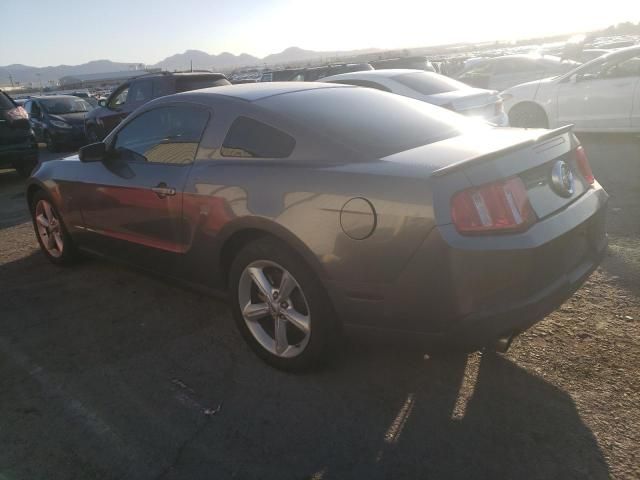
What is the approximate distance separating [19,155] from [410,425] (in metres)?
9.73

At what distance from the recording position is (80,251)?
15.8 feet

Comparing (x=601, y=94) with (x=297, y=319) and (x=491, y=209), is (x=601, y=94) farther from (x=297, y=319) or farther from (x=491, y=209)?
(x=297, y=319)

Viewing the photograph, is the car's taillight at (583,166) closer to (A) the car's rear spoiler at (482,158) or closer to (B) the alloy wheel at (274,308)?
(A) the car's rear spoiler at (482,158)

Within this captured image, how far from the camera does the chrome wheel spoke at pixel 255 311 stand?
308 centimetres

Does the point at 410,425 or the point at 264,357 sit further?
the point at 264,357

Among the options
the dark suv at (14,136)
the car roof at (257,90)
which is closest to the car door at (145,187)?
the car roof at (257,90)

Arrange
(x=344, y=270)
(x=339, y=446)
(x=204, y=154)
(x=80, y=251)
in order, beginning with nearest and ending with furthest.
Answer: (x=339, y=446)
(x=344, y=270)
(x=204, y=154)
(x=80, y=251)

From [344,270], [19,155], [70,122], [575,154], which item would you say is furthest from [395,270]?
[70,122]

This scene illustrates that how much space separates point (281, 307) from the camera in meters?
2.97

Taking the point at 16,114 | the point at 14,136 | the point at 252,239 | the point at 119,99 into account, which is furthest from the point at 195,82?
the point at 252,239

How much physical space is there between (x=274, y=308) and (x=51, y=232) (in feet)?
10.0

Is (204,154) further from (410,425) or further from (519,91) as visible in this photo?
(519,91)

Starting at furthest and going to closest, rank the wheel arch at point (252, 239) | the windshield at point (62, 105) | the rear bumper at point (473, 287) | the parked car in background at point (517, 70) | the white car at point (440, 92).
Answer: the windshield at point (62, 105), the parked car in background at point (517, 70), the white car at point (440, 92), the wheel arch at point (252, 239), the rear bumper at point (473, 287)

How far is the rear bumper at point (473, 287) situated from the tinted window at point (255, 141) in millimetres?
888
